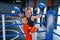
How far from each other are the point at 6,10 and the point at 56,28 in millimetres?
5325

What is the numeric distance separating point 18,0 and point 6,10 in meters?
1.29

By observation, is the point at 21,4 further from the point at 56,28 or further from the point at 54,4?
the point at 56,28

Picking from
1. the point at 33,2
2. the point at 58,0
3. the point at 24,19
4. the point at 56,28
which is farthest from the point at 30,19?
the point at 33,2

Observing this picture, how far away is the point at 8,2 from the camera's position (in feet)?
33.9

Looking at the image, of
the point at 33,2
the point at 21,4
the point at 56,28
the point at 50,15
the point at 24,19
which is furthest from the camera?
the point at 21,4

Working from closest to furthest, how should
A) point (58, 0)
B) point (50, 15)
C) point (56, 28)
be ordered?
point (50, 15)
point (56, 28)
point (58, 0)

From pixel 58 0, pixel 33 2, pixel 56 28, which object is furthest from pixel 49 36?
pixel 33 2

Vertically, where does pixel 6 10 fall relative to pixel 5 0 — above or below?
below

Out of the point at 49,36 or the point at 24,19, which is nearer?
the point at 24,19

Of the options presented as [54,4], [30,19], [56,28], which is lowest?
[56,28]

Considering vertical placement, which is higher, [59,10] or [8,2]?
[8,2]

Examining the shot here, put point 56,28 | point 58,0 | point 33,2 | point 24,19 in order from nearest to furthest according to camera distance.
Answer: point 24,19 < point 56,28 < point 58,0 < point 33,2

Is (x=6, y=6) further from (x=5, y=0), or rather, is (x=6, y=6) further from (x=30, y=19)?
(x=30, y=19)

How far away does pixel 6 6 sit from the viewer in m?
10.4
